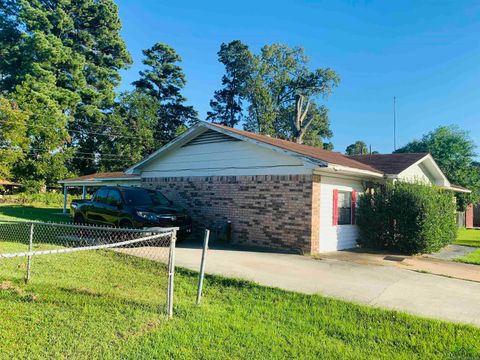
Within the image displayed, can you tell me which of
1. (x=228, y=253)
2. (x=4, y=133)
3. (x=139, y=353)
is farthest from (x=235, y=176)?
(x=4, y=133)

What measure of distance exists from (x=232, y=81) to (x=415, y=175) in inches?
1368

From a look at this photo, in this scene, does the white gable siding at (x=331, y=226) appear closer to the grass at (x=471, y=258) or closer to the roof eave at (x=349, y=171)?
the roof eave at (x=349, y=171)

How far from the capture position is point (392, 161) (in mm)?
15375

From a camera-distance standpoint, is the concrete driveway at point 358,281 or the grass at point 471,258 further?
the grass at point 471,258

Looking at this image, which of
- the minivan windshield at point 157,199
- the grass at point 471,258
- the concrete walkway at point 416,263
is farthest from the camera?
the minivan windshield at point 157,199

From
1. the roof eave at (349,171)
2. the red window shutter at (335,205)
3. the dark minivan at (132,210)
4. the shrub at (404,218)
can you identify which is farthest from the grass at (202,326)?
the shrub at (404,218)

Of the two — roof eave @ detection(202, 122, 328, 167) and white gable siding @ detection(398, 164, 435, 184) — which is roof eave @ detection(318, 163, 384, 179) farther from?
white gable siding @ detection(398, 164, 435, 184)

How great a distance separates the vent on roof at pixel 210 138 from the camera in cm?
1307

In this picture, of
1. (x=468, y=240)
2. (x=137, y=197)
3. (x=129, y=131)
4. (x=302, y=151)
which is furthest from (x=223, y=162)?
(x=129, y=131)

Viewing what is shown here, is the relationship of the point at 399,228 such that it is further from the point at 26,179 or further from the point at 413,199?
the point at 26,179

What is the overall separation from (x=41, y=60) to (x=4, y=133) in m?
18.0

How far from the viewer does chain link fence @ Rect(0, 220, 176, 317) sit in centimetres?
524

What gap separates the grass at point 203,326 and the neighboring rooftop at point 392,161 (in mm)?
9435

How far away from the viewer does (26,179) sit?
32344mm
